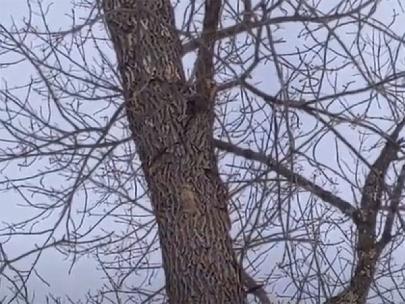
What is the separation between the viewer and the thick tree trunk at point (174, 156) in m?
3.78

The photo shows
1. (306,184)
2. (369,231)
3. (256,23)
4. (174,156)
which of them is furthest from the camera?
(369,231)

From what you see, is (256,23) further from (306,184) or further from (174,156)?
(306,184)

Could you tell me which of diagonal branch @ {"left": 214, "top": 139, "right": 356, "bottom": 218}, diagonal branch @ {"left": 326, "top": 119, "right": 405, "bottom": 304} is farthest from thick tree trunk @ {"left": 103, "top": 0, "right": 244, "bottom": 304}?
diagonal branch @ {"left": 326, "top": 119, "right": 405, "bottom": 304}

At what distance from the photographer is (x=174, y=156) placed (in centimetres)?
385

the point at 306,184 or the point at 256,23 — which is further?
the point at 306,184

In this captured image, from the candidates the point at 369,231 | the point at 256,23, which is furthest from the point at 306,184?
the point at 256,23

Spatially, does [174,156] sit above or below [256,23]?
below

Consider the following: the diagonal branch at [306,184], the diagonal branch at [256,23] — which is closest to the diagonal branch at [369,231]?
the diagonal branch at [306,184]

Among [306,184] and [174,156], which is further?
[306,184]

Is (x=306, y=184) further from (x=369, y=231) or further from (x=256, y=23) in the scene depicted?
(x=256, y=23)

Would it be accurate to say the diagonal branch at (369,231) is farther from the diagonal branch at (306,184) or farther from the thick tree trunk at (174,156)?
the thick tree trunk at (174,156)

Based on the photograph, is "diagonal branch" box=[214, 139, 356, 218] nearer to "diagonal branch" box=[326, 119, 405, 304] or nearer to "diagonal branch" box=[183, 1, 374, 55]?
"diagonal branch" box=[326, 119, 405, 304]

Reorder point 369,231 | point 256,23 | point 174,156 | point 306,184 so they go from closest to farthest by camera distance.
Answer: point 256,23
point 174,156
point 306,184
point 369,231

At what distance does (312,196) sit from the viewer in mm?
4391
